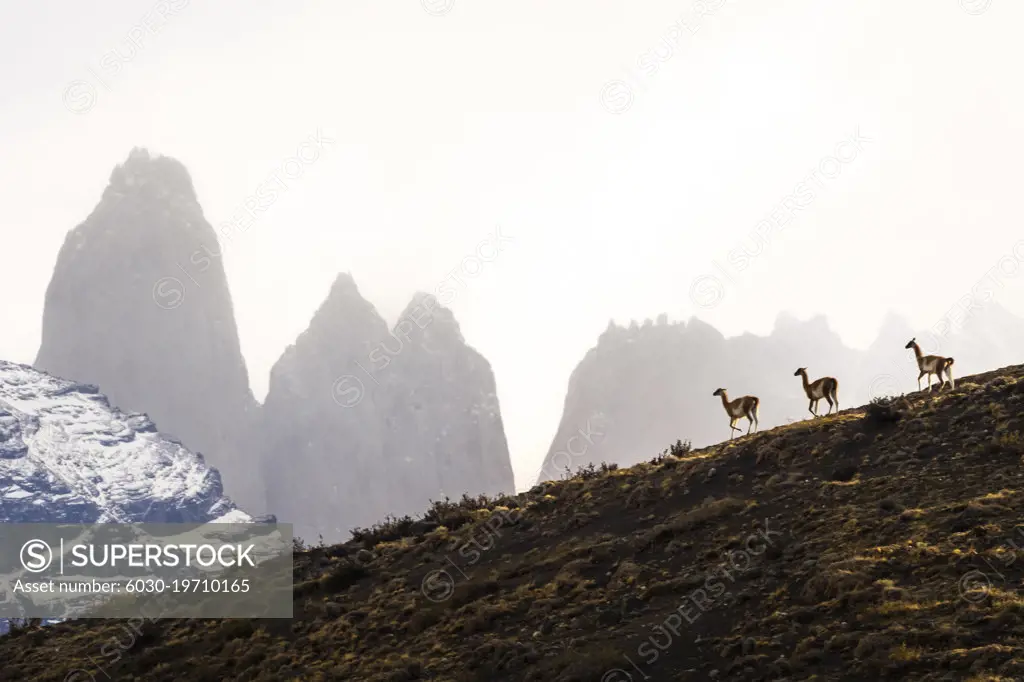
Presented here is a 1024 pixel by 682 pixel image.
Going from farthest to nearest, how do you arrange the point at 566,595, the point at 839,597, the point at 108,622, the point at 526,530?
the point at 108,622, the point at 526,530, the point at 566,595, the point at 839,597

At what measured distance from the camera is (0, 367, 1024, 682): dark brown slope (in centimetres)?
1411

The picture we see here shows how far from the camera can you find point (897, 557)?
16.0m

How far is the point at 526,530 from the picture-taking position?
89.5ft

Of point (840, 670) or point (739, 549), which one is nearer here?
point (840, 670)

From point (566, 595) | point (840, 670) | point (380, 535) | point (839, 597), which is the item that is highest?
point (380, 535)

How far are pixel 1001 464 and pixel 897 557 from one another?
5.64 meters

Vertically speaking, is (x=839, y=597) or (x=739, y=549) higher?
(x=739, y=549)

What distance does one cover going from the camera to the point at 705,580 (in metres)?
18.2

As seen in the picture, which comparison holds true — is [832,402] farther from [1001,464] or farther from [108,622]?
[108,622]

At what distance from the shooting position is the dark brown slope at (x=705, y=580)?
555 inches

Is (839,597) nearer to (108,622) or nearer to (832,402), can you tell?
(832,402)

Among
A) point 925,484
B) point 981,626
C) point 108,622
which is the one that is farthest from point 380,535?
point 981,626

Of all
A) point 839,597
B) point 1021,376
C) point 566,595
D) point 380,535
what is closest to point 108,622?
point 380,535

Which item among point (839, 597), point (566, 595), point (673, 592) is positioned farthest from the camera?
point (566, 595)
